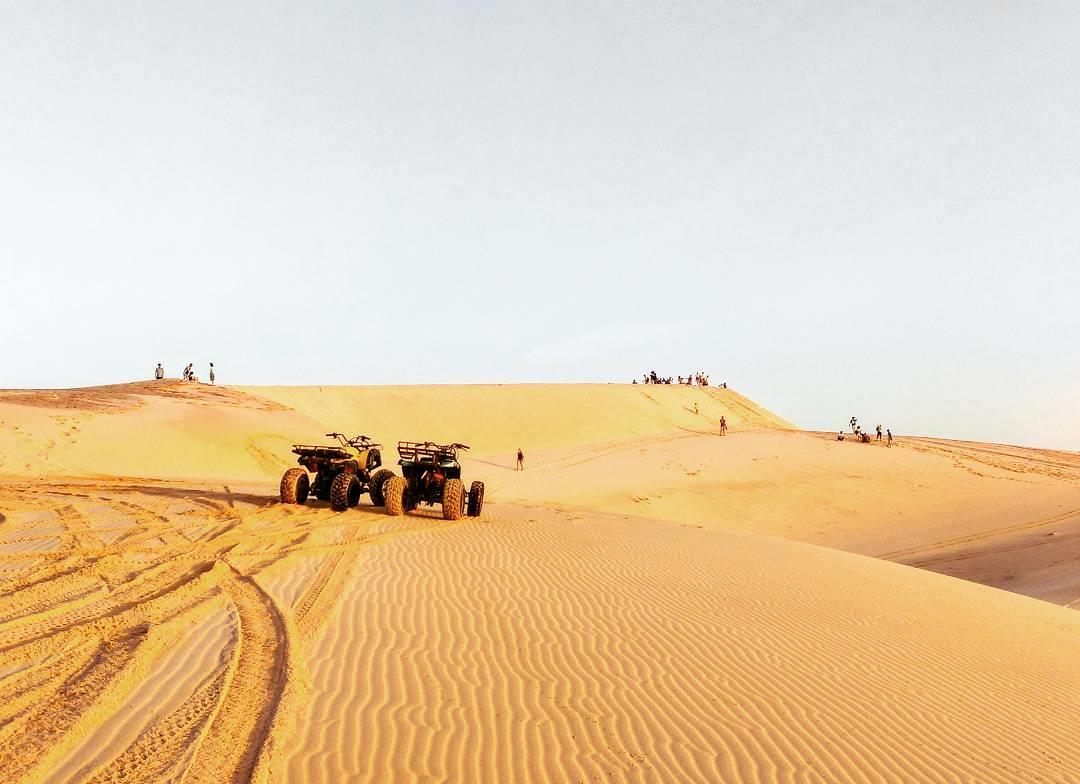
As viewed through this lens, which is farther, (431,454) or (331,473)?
(331,473)

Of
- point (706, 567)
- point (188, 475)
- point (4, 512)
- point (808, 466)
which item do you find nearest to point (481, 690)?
point (706, 567)

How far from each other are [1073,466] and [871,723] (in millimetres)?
40940

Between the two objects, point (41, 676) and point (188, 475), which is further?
point (188, 475)

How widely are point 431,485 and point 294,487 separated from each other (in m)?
3.25

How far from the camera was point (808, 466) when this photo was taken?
113 feet

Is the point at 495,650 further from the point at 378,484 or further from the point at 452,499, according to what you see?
the point at 378,484

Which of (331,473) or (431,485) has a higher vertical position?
(331,473)

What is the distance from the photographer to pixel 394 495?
16.5 metres

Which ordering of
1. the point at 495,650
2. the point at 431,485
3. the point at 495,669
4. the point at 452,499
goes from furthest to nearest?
the point at 431,485 → the point at 452,499 → the point at 495,650 → the point at 495,669

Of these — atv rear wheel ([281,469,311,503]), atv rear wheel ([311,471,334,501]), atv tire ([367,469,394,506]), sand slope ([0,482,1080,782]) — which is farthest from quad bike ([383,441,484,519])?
sand slope ([0,482,1080,782])

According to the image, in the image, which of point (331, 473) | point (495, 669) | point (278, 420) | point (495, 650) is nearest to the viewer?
point (495, 669)

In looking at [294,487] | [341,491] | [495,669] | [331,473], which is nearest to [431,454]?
[341,491]

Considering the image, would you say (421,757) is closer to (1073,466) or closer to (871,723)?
(871,723)

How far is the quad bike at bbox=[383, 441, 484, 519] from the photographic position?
16453 millimetres
